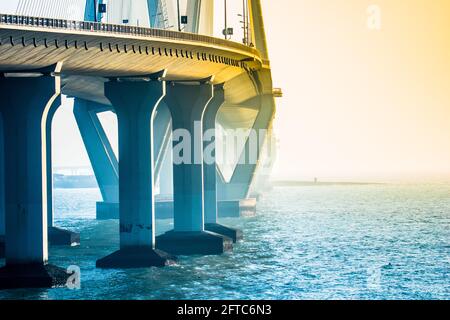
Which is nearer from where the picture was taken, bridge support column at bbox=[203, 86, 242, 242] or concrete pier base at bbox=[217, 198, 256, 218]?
bridge support column at bbox=[203, 86, 242, 242]

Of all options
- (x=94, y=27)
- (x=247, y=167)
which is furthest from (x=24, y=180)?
(x=247, y=167)

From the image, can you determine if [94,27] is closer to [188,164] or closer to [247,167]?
[188,164]

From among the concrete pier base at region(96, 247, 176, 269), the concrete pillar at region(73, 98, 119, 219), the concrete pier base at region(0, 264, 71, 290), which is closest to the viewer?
the concrete pier base at region(0, 264, 71, 290)

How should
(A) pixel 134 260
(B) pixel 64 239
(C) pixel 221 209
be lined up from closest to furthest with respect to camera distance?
(A) pixel 134 260 → (B) pixel 64 239 → (C) pixel 221 209

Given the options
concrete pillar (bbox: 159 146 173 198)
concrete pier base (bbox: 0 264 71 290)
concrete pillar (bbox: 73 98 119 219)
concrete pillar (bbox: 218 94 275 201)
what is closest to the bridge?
concrete pier base (bbox: 0 264 71 290)

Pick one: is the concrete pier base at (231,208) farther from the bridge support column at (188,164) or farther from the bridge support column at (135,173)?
the bridge support column at (135,173)

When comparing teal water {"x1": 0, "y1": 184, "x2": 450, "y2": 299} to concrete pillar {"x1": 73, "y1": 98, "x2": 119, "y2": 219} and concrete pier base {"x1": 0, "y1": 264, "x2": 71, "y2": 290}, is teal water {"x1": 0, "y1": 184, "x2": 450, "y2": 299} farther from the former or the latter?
concrete pillar {"x1": 73, "y1": 98, "x2": 119, "y2": 219}

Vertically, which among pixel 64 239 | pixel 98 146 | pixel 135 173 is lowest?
pixel 64 239

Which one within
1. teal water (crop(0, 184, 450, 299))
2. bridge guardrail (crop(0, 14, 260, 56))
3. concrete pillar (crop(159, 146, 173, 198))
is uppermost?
bridge guardrail (crop(0, 14, 260, 56))
